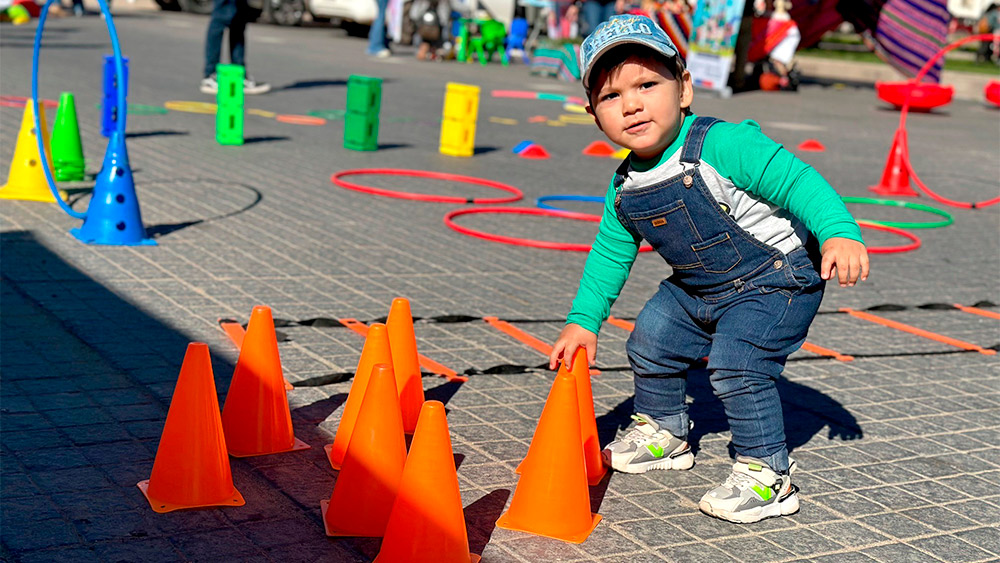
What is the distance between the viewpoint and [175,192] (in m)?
9.15

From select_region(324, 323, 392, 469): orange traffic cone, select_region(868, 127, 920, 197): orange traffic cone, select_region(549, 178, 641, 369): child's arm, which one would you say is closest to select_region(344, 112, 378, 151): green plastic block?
select_region(868, 127, 920, 197): orange traffic cone

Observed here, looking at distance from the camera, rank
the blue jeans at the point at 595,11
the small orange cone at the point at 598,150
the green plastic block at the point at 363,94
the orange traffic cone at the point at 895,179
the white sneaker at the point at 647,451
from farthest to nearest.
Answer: the blue jeans at the point at 595,11 < the small orange cone at the point at 598,150 < the orange traffic cone at the point at 895,179 < the green plastic block at the point at 363,94 < the white sneaker at the point at 647,451

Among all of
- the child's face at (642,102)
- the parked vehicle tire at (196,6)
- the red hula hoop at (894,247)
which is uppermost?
the child's face at (642,102)

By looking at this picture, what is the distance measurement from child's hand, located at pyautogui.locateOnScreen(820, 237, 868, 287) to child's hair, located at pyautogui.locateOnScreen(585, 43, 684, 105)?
77cm

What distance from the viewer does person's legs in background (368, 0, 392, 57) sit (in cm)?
2480

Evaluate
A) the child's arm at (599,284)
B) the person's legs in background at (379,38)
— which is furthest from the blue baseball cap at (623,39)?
the person's legs in background at (379,38)

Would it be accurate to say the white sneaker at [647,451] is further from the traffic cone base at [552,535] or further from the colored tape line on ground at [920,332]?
the colored tape line on ground at [920,332]

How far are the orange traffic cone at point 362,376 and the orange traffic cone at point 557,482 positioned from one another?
2.30 feet

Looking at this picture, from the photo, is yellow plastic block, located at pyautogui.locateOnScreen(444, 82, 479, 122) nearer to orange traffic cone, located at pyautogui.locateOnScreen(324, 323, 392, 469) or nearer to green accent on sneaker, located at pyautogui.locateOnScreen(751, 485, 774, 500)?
orange traffic cone, located at pyautogui.locateOnScreen(324, 323, 392, 469)

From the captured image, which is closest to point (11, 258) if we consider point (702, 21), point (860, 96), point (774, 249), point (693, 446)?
point (693, 446)

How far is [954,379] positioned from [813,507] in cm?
219

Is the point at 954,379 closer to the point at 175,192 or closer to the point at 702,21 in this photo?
the point at 175,192

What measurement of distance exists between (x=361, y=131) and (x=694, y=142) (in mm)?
8563

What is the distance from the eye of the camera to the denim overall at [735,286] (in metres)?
3.91
